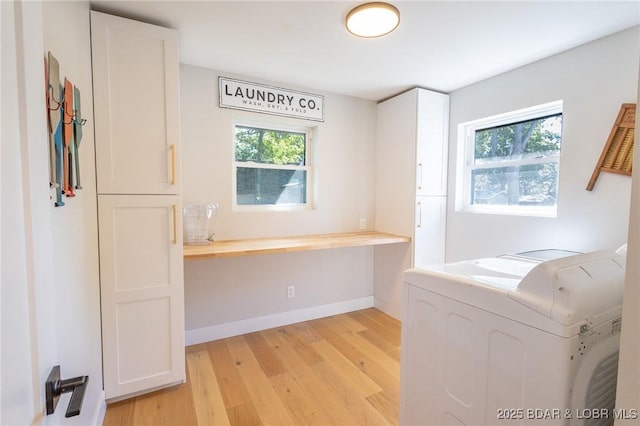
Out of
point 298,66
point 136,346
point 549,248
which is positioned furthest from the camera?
point 298,66

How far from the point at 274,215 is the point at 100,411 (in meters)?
1.75

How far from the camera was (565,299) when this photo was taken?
0.90 metres

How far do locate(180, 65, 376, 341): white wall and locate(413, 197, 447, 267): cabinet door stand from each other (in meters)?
0.60

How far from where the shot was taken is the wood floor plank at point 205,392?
169 cm

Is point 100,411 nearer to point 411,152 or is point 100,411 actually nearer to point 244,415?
point 244,415

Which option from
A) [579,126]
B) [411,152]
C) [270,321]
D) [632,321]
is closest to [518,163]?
[579,126]

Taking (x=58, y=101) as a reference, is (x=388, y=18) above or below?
above

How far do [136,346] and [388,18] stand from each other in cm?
240

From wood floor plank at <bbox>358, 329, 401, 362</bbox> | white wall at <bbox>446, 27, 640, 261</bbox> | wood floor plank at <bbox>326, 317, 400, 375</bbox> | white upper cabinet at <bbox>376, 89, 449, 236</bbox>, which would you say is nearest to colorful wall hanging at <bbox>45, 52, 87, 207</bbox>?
wood floor plank at <bbox>326, 317, 400, 375</bbox>

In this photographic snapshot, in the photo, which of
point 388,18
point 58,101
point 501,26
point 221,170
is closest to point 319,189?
point 221,170

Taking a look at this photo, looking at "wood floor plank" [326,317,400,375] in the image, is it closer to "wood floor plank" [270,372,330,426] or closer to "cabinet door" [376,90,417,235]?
"wood floor plank" [270,372,330,426]

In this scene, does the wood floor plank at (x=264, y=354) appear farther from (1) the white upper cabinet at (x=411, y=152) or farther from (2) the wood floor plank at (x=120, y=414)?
(1) the white upper cabinet at (x=411, y=152)

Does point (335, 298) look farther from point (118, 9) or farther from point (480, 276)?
point (118, 9)

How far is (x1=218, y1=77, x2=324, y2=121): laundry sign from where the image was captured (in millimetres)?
2510
